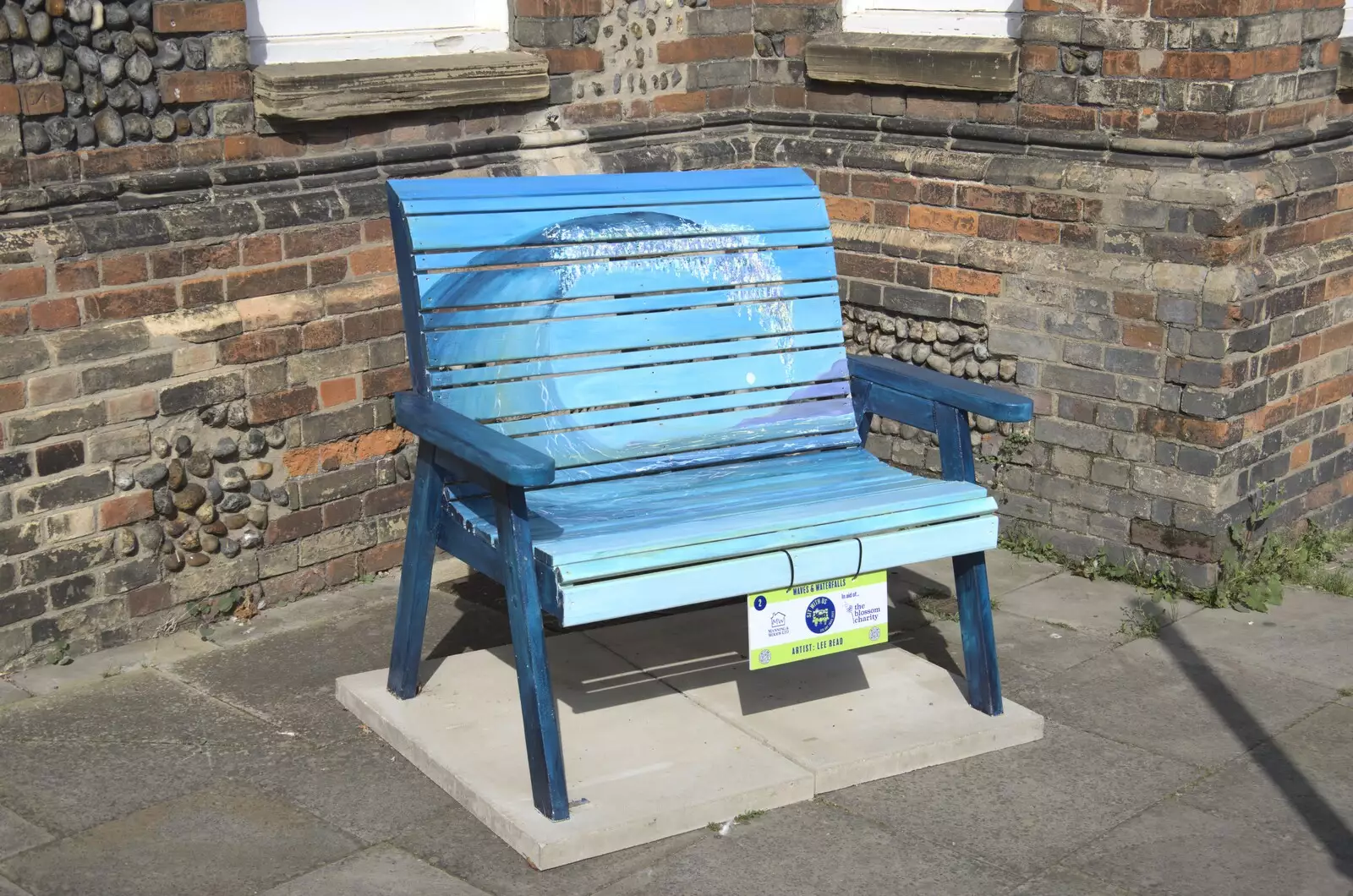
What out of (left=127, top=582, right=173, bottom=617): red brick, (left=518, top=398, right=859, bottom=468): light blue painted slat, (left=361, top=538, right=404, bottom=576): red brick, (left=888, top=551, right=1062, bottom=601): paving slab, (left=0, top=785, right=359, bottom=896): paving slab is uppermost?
(left=518, top=398, right=859, bottom=468): light blue painted slat

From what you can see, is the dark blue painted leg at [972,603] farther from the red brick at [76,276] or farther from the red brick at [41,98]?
the red brick at [41,98]

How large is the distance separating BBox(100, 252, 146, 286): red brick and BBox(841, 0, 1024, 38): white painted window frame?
271cm

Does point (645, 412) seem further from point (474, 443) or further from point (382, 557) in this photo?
point (382, 557)

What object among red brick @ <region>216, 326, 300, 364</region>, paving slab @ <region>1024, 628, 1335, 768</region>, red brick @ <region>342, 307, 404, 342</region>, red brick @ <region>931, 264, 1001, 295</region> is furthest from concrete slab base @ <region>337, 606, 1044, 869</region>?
red brick @ <region>931, 264, 1001, 295</region>

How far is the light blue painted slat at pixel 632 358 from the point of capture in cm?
390

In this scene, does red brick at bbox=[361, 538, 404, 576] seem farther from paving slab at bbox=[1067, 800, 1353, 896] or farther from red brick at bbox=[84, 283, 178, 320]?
paving slab at bbox=[1067, 800, 1353, 896]

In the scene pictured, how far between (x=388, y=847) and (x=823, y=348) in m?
1.78

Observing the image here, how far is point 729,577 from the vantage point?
346cm

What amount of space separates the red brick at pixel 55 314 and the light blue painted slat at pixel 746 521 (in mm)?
1583

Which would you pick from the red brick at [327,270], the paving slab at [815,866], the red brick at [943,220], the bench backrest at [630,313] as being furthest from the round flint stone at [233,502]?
the red brick at [943,220]

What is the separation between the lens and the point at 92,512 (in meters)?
4.37

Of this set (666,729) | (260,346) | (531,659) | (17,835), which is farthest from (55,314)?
(666,729)

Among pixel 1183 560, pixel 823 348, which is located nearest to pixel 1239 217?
pixel 1183 560

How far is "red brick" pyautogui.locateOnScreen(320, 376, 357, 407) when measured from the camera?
15.8ft
